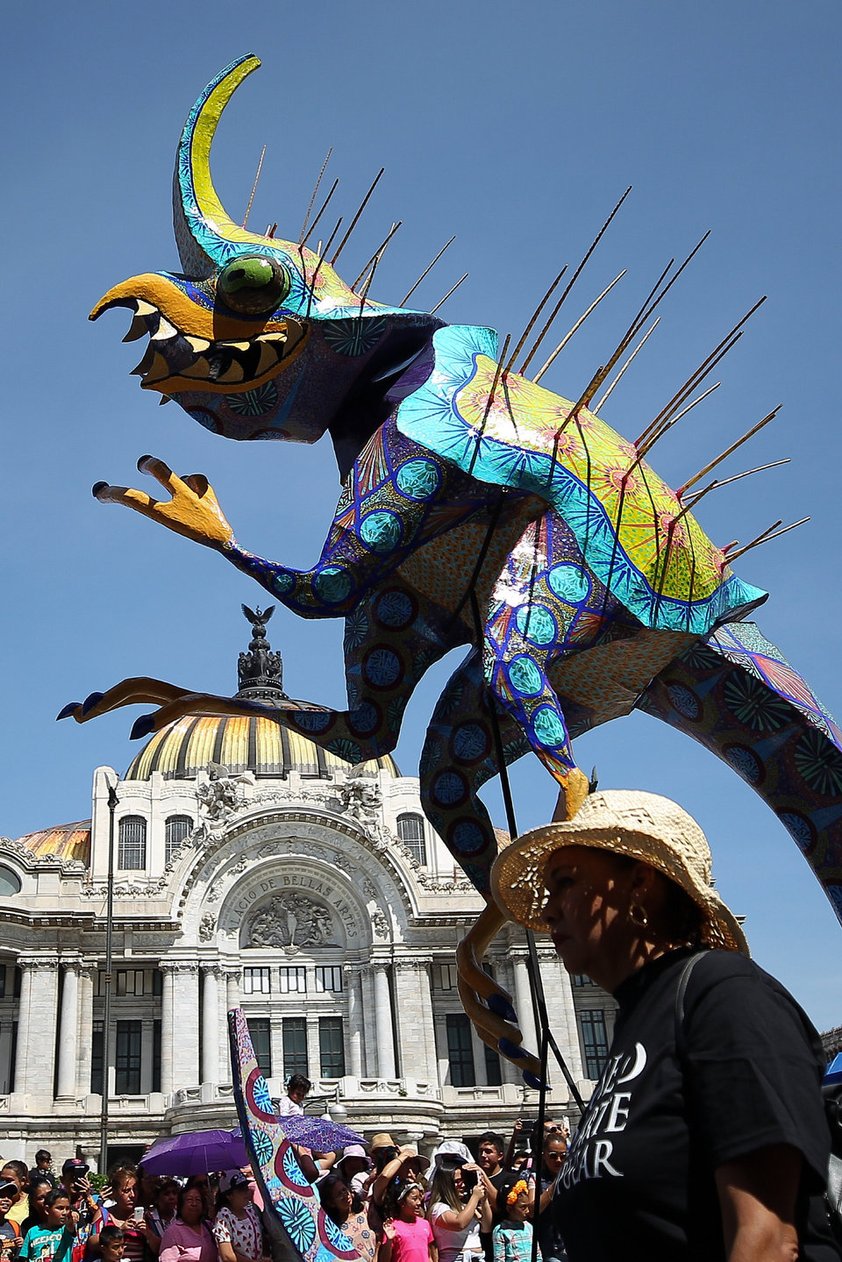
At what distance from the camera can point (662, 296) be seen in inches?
287

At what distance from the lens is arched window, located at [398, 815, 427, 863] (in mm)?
43531

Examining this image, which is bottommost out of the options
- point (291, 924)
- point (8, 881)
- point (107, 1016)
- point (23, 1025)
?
point (107, 1016)

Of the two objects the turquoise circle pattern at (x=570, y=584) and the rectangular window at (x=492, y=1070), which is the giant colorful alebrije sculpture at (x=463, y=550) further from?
the rectangular window at (x=492, y=1070)

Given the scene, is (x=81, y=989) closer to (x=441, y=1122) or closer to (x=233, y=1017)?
(x=441, y=1122)

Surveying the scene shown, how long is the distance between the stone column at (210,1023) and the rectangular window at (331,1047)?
Answer: 129 inches

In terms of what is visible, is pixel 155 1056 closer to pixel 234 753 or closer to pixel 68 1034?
pixel 68 1034

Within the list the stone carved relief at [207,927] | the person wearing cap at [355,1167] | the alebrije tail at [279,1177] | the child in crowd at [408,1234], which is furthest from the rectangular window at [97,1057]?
the alebrije tail at [279,1177]

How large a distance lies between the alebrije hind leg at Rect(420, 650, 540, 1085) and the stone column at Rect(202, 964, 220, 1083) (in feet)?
109

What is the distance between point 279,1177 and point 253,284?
473 centimetres

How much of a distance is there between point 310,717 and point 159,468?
1577 millimetres

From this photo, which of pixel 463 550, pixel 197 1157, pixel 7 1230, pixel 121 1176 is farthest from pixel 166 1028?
pixel 463 550

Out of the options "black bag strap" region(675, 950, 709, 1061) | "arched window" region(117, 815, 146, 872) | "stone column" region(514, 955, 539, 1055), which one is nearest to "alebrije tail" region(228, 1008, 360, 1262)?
"black bag strap" region(675, 950, 709, 1061)

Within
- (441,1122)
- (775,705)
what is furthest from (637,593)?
(441,1122)

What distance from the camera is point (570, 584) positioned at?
6.52 m
